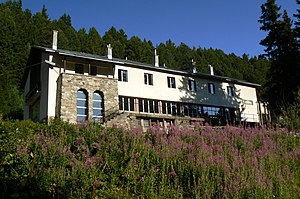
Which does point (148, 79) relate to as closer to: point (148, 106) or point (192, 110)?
point (148, 106)

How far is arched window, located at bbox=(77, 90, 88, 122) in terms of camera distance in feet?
90.0

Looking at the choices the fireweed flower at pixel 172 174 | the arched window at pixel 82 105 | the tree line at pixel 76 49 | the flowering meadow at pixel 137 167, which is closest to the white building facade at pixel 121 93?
the arched window at pixel 82 105

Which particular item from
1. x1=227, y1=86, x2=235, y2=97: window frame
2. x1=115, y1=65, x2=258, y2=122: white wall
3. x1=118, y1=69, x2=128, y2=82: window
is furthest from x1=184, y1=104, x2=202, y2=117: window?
x1=118, y1=69, x2=128, y2=82: window

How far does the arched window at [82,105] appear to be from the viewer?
27.4 meters

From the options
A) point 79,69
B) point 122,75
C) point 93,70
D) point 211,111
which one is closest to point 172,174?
point 79,69

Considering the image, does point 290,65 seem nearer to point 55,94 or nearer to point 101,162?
point 55,94

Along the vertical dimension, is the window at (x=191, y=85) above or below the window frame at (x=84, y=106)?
above

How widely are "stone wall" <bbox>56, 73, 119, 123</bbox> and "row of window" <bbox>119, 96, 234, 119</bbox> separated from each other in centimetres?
191

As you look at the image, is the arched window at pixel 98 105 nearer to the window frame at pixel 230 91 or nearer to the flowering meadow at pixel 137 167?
the window frame at pixel 230 91

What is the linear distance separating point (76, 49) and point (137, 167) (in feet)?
180

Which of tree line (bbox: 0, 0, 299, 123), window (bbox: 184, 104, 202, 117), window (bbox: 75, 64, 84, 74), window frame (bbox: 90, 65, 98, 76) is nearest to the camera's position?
window (bbox: 75, 64, 84, 74)

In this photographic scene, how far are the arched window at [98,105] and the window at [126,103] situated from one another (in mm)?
2439

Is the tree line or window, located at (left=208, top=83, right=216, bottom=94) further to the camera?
the tree line

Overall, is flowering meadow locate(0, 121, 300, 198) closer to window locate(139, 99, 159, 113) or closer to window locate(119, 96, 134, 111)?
window locate(119, 96, 134, 111)
